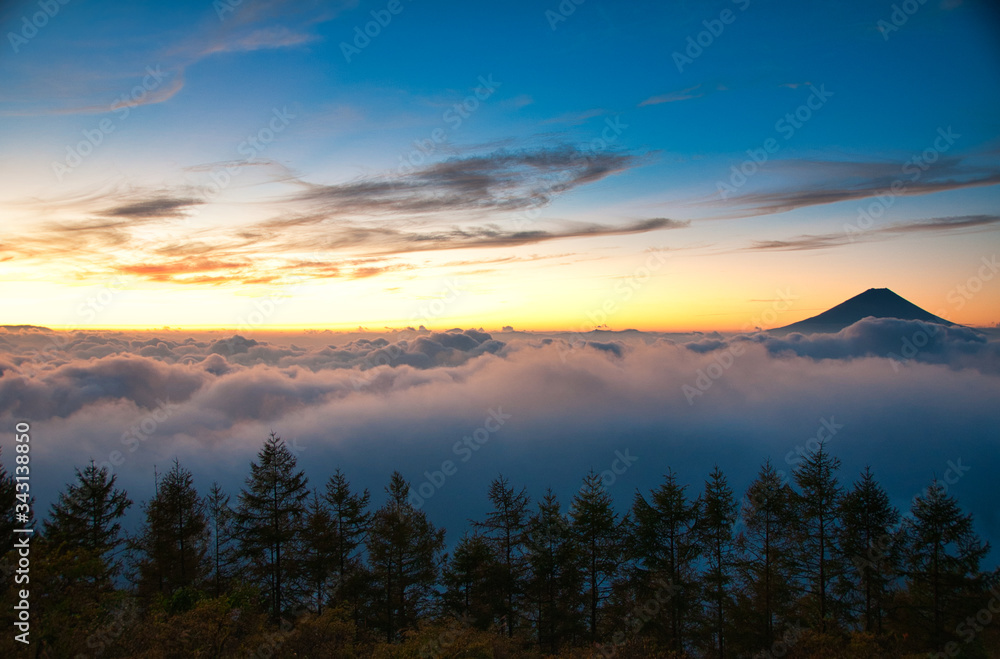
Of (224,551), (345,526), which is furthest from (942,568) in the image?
(224,551)

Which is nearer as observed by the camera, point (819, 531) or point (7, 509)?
A: point (7, 509)

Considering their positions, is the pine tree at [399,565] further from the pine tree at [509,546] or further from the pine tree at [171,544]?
the pine tree at [171,544]

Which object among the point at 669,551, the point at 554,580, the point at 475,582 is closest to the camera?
the point at 669,551

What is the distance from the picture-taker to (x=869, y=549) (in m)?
26.3

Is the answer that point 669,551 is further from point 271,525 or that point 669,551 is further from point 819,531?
point 271,525

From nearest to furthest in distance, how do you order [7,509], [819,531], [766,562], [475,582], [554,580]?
[7,509] → [766,562] → [819,531] → [554,580] → [475,582]

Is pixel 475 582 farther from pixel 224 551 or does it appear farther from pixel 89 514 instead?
pixel 89 514

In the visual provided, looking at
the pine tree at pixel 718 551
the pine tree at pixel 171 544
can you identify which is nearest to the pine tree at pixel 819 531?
the pine tree at pixel 718 551

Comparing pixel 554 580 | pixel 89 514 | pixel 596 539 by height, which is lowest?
pixel 554 580

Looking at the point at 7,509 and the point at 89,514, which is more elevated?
the point at 7,509

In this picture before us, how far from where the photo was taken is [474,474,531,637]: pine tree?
26652mm

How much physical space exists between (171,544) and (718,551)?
33.4 m

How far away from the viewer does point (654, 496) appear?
25875 mm

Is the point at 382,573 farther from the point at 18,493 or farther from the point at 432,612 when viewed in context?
the point at 18,493
